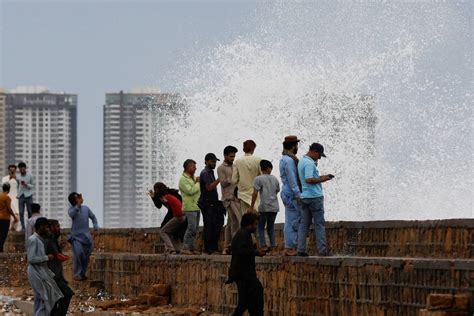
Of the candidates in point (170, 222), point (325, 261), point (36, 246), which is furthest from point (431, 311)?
point (170, 222)

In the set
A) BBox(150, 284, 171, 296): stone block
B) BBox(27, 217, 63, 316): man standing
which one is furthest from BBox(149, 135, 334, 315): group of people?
BBox(27, 217, 63, 316): man standing

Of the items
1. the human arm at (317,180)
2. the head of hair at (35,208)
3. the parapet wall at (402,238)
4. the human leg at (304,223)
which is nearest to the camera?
the parapet wall at (402,238)

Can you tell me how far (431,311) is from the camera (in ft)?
47.8

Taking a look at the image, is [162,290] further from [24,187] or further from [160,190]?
[24,187]

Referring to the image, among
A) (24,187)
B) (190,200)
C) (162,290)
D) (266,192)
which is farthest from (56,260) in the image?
(24,187)

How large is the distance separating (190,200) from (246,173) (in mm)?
2342

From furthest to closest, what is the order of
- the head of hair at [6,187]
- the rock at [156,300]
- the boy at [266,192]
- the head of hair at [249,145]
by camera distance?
the head of hair at [6,187] → the rock at [156,300] → the head of hair at [249,145] → the boy at [266,192]

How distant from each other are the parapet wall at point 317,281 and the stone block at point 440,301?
198 mm

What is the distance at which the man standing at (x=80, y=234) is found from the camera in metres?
→ 24.2

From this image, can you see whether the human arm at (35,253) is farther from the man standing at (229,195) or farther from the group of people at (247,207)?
the man standing at (229,195)

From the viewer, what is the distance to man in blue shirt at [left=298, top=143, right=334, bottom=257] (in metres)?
18.1

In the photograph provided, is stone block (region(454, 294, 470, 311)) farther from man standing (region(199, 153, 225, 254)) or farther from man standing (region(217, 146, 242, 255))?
man standing (region(199, 153, 225, 254))

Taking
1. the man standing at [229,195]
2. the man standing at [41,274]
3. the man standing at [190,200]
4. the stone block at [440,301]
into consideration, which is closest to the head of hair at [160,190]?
the man standing at [190,200]

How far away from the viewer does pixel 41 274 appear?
62.0 feet
